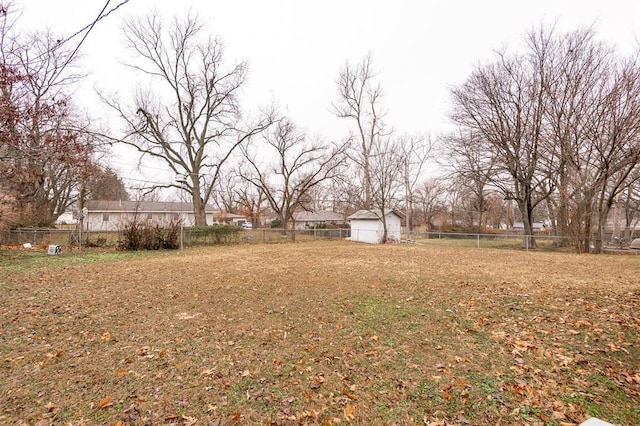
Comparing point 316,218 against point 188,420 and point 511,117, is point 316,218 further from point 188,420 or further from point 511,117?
point 188,420

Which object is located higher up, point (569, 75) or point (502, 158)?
point (569, 75)

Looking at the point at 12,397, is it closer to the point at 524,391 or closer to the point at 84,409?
the point at 84,409

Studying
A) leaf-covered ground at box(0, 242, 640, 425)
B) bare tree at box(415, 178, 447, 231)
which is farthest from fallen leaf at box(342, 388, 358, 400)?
bare tree at box(415, 178, 447, 231)

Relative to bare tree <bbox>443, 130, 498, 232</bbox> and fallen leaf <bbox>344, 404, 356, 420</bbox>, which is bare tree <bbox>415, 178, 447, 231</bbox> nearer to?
bare tree <bbox>443, 130, 498, 232</bbox>

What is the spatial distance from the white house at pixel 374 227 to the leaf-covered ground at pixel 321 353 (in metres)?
17.3

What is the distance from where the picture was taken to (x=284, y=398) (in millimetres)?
2807

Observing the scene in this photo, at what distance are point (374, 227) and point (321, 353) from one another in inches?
836

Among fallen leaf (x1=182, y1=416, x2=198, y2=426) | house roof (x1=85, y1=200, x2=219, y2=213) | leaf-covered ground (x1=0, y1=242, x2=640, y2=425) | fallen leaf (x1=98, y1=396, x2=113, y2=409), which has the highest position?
house roof (x1=85, y1=200, x2=219, y2=213)

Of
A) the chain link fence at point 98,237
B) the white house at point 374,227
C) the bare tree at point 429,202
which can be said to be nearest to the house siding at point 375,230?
the white house at point 374,227

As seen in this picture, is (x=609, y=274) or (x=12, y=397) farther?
(x=609, y=274)

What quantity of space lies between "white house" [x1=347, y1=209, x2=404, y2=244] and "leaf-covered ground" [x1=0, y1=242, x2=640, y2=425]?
17.3 meters

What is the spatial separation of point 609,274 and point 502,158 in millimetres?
13731

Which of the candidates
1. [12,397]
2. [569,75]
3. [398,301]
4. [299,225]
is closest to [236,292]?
[398,301]

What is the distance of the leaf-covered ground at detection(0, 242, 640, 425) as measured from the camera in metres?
2.62
